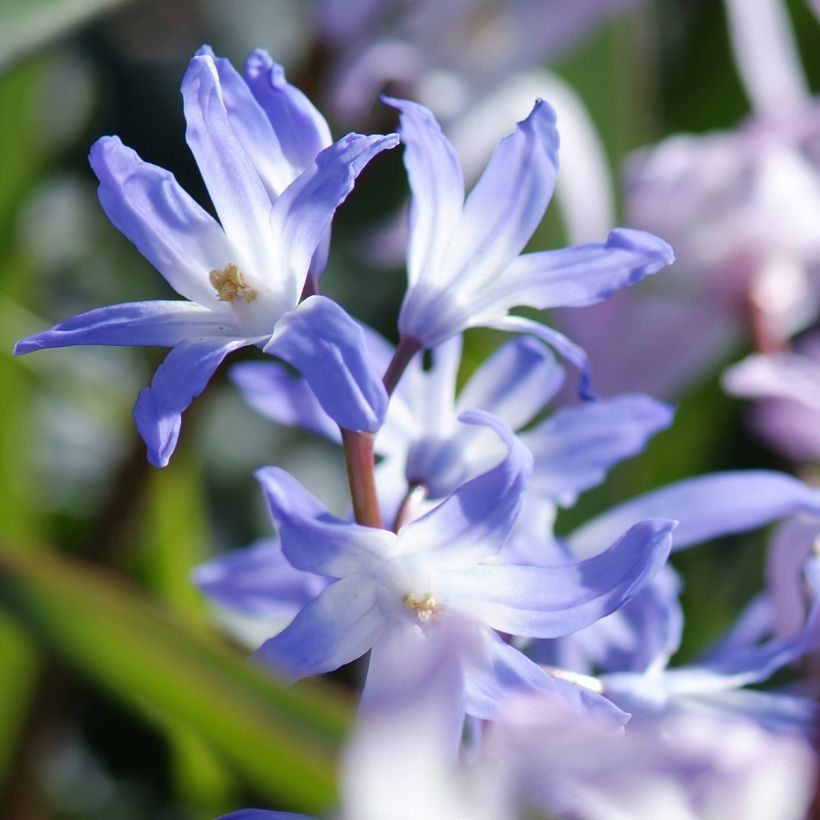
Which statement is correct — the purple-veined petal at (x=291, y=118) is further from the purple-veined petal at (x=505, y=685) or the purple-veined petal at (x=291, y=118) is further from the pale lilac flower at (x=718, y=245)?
the pale lilac flower at (x=718, y=245)

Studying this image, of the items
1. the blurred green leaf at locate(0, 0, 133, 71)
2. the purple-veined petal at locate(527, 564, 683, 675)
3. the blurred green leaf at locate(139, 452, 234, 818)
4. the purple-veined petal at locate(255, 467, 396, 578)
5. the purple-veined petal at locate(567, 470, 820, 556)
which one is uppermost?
the blurred green leaf at locate(0, 0, 133, 71)

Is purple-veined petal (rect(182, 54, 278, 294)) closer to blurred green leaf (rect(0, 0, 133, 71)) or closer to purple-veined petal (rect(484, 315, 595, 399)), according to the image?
purple-veined petal (rect(484, 315, 595, 399))

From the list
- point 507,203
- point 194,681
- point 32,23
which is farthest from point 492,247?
point 32,23

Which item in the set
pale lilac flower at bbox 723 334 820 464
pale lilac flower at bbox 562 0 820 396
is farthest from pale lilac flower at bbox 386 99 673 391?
pale lilac flower at bbox 562 0 820 396

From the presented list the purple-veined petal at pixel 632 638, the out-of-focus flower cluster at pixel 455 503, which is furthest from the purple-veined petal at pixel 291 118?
the purple-veined petal at pixel 632 638

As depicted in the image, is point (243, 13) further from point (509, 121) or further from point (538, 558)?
point (538, 558)
